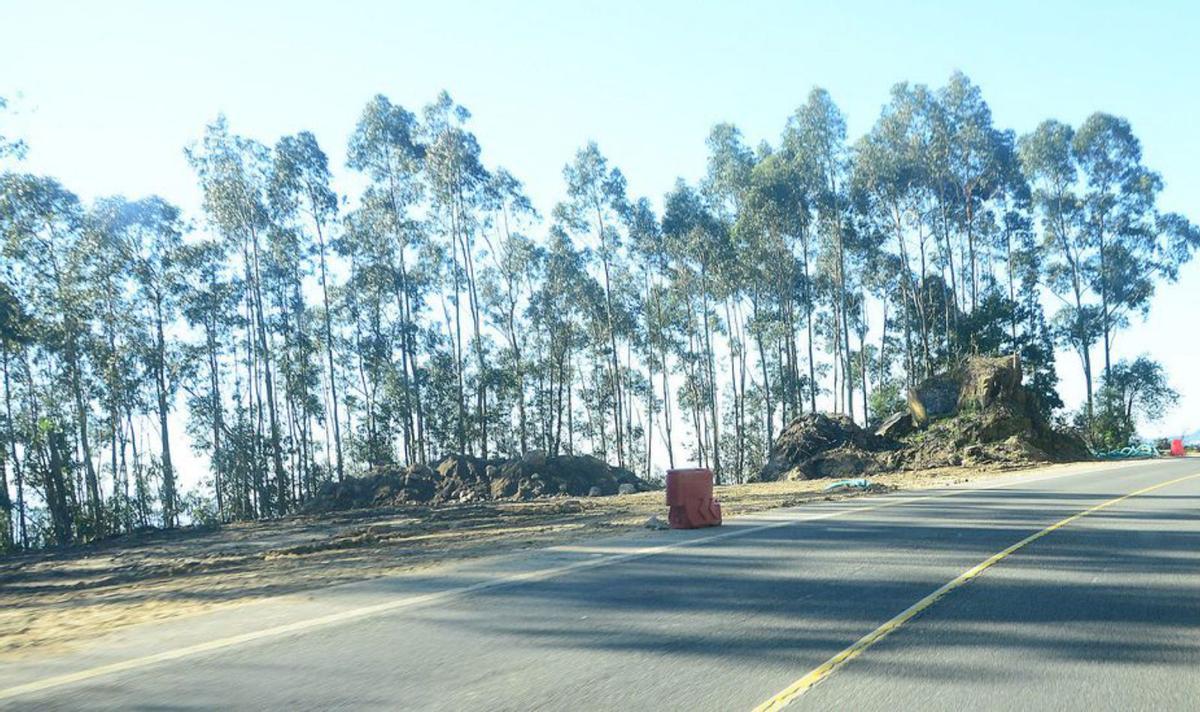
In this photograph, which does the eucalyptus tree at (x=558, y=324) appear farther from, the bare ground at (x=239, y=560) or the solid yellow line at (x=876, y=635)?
the solid yellow line at (x=876, y=635)

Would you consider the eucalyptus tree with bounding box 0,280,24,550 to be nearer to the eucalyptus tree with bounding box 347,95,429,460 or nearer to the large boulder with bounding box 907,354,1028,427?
the eucalyptus tree with bounding box 347,95,429,460

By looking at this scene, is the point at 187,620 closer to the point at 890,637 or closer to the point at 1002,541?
the point at 890,637

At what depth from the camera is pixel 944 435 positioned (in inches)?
1543

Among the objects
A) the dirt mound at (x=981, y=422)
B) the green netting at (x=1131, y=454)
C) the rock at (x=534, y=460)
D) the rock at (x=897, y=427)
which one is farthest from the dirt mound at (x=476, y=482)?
the green netting at (x=1131, y=454)

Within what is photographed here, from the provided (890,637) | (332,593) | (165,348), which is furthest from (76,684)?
(165,348)

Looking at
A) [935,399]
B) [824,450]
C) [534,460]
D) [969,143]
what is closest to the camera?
[534,460]

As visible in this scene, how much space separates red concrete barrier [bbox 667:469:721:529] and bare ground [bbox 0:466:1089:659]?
1.36m

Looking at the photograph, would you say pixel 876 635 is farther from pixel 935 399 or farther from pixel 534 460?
pixel 935 399

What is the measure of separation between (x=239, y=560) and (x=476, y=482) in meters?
21.6

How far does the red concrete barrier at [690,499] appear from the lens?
14531 mm

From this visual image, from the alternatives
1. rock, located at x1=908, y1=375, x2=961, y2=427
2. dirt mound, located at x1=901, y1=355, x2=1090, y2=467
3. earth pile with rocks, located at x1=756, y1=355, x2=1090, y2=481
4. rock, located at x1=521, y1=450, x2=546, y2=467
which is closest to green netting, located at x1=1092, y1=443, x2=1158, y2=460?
earth pile with rocks, located at x1=756, y1=355, x2=1090, y2=481

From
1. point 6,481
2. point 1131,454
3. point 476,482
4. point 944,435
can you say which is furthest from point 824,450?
point 6,481

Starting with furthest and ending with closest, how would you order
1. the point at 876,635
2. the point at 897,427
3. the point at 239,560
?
the point at 897,427 → the point at 239,560 → the point at 876,635

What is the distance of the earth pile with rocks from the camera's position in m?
37.2
